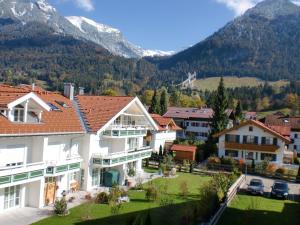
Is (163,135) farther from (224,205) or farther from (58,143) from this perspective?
(224,205)

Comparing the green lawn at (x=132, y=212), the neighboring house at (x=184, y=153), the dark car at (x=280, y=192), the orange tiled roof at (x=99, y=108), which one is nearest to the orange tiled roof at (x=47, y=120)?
the orange tiled roof at (x=99, y=108)

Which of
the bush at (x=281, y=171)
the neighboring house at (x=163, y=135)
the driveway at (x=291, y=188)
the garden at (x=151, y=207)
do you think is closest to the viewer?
the garden at (x=151, y=207)

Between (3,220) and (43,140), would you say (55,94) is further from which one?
(3,220)

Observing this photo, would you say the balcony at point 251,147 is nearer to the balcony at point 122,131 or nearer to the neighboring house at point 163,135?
the neighboring house at point 163,135

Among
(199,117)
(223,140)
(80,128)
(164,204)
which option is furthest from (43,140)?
(199,117)

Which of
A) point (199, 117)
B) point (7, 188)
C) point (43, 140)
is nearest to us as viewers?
point (7, 188)

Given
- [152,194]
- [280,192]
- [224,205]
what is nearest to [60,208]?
[152,194]

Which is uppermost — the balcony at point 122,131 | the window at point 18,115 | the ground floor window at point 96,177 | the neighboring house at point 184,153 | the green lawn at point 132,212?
the window at point 18,115

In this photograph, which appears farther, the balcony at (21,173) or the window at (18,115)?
the window at (18,115)
